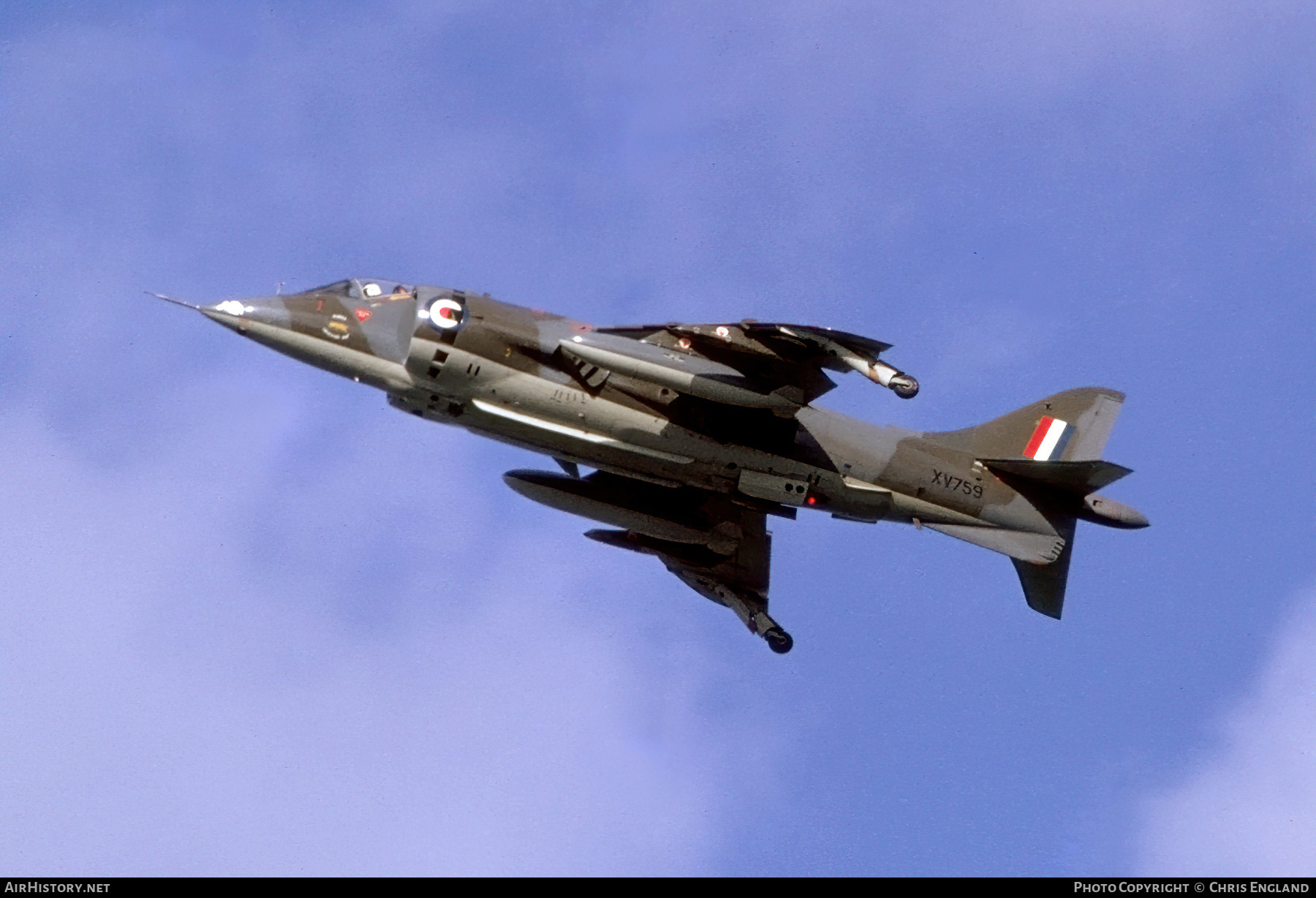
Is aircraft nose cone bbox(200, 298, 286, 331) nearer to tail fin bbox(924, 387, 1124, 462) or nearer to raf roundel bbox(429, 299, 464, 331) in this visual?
raf roundel bbox(429, 299, 464, 331)

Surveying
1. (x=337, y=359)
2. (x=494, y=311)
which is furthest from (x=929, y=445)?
(x=337, y=359)

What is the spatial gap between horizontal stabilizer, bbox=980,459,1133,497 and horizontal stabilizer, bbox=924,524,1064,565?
116 centimetres

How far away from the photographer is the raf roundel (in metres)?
27.0

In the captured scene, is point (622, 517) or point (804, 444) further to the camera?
point (622, 517)

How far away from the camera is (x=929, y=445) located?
99.6 ft

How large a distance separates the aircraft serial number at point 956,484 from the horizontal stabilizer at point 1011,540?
27.9 inches

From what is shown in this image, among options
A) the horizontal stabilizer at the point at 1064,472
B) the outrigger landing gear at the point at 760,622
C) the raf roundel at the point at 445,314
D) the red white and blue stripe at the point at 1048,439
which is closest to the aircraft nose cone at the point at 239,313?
the raf roundel at the point at 445,314

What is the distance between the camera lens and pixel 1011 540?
3044 cm

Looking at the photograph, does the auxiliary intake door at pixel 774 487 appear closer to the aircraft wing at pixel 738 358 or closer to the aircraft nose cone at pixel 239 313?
the aircraft wing at pixel 738 358

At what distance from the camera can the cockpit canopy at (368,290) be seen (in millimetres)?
27828

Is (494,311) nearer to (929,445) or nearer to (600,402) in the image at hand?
(600,402)

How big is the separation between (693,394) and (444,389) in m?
4.65
